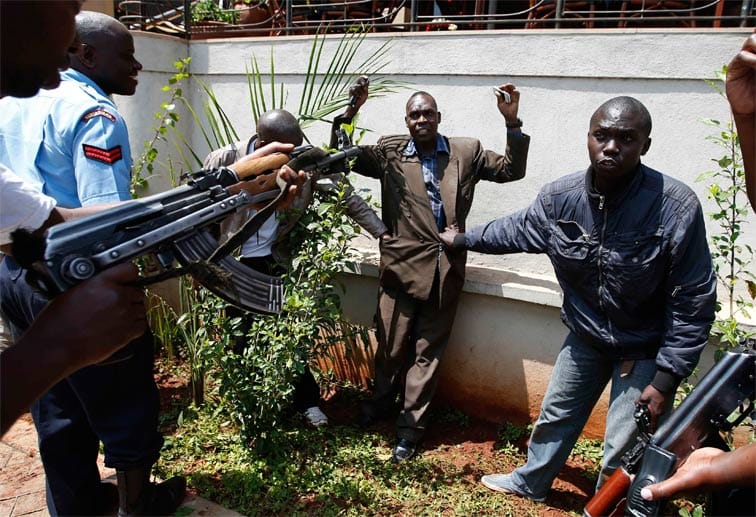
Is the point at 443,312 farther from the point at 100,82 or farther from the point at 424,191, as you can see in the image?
the point at 100,82

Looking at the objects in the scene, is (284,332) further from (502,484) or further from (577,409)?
(577,409)

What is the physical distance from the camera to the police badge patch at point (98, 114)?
8.06 ft

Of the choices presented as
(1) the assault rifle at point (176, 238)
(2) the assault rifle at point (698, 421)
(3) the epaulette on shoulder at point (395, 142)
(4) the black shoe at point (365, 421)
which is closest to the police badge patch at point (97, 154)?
(1) the assault rifle at point (176, 238)

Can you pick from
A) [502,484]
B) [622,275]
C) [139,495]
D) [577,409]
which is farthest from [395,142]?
[139,495]

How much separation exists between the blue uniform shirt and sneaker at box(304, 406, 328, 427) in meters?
2.01

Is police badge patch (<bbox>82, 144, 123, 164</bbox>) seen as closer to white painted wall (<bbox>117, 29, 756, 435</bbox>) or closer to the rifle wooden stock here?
white painted wall (<bbox>117, 29, 756, 435</bbox>)

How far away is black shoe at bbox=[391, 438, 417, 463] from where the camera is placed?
141 inches

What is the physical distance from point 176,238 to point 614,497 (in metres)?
Answer: 2.00

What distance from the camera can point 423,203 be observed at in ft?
11.9

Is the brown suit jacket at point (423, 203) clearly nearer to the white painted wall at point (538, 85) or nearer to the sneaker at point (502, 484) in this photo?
the white painted wall at point (538, 85)

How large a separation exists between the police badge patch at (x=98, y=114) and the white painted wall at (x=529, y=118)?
2132mm

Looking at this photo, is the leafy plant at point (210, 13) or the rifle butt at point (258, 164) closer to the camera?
the rifle butt at point (258, 164)

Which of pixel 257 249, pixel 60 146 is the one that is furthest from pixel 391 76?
pixel 60 146

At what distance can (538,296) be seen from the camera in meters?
3.66
